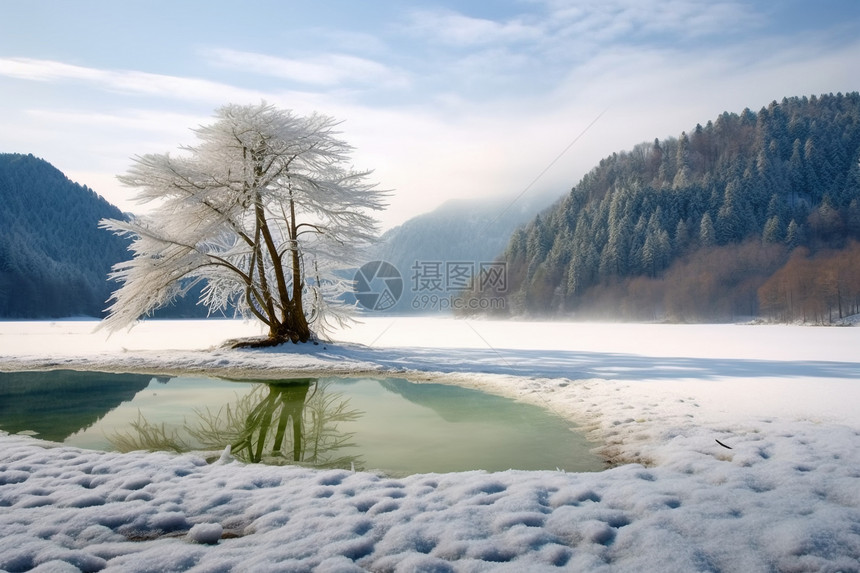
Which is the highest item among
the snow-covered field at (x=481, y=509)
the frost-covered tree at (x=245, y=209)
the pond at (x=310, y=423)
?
the frost-covered tree at (x=245, y=209)

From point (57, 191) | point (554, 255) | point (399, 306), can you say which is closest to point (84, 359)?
point (554, 255)

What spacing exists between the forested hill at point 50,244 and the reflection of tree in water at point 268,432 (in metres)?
91.3

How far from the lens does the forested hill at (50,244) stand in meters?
77.2

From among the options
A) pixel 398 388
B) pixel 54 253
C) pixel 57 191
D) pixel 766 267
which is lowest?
pixel 398 388

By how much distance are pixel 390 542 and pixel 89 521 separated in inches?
90.3

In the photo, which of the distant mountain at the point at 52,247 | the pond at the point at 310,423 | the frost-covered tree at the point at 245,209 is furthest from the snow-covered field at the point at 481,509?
the distant mountain at the point at 52,247

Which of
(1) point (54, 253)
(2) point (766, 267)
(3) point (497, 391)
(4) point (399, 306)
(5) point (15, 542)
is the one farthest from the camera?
(4) point (399, 306)

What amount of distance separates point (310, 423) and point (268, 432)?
0.73 metres

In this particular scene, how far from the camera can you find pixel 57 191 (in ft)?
340

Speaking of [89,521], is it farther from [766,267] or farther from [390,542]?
[766,267]

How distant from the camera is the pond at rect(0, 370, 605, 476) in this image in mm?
5523

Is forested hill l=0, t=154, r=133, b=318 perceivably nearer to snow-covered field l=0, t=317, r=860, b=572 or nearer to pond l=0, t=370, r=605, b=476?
pond l=0, t=370, r=605, b=476

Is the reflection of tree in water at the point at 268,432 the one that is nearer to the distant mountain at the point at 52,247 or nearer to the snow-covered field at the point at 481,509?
the snow-covered field at the point at 481,509

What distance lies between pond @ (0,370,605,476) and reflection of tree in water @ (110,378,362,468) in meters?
0.02
